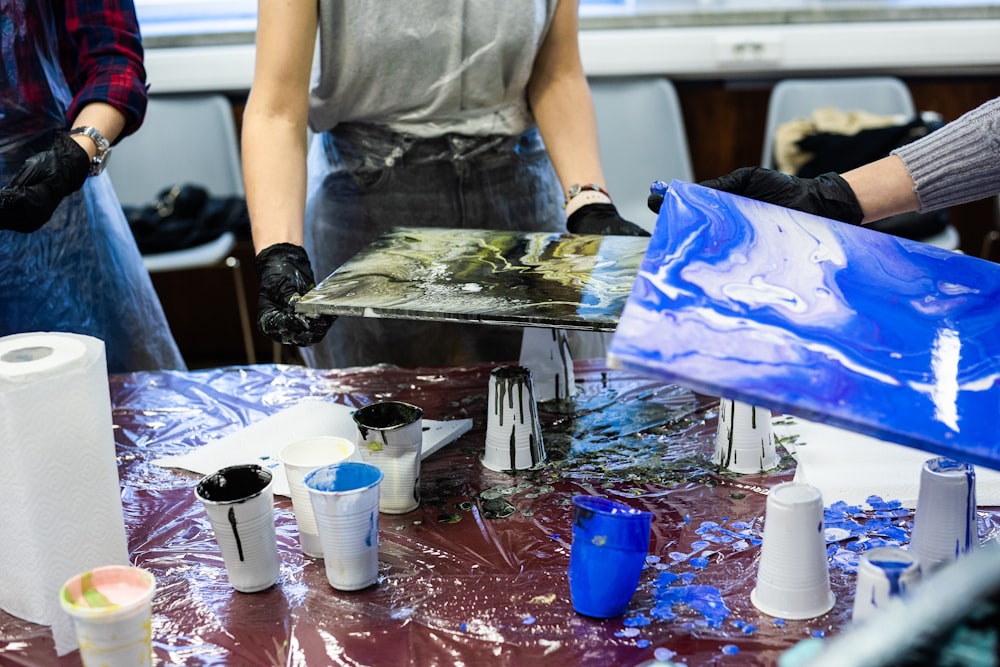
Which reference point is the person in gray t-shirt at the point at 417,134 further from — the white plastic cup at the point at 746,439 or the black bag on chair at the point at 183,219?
the black bag on chair at the point at 183,219

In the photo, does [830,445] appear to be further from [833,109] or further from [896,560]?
[833,109]

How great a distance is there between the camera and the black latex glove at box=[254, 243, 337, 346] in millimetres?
1403

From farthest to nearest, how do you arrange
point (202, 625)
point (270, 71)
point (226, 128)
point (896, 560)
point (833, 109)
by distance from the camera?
point (226, 128) < point (833, 109) < point (270, 71) < point (202, 625) < point (896, 560)

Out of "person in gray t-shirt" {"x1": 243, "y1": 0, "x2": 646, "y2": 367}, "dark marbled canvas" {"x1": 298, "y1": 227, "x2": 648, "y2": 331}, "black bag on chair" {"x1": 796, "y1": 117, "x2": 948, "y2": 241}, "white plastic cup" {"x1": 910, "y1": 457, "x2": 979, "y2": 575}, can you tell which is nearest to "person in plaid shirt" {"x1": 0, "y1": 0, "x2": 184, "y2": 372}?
"person in gray t-shirt" {"x1": 243, "y1": 0, "x2": 646, "y2": 367}

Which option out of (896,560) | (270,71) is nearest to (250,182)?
(270,71)

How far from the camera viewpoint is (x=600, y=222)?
1.74 m

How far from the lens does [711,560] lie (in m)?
1.12

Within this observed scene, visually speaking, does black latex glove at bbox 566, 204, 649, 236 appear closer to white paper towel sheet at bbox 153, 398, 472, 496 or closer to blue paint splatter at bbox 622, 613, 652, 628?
white paper towel sheet at bbox 153, 398, 472, 496

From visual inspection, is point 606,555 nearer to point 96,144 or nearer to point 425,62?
point 425,62

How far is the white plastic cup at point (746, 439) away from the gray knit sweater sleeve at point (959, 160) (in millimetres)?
398

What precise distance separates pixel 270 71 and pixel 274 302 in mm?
417

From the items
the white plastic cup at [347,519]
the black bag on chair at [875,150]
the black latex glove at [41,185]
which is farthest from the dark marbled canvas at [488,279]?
the black bag on chair at [875,150]

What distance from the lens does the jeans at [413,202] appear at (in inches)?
73.6

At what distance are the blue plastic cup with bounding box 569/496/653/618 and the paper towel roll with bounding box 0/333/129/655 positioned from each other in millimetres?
493
